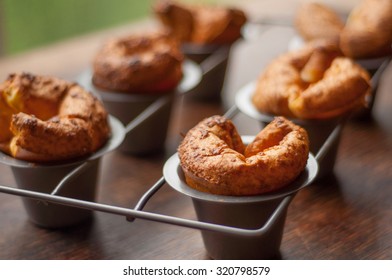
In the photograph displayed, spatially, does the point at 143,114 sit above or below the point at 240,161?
below

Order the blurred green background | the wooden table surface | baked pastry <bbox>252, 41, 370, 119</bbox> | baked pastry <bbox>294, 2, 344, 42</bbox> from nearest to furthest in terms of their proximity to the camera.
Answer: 1. the wooden table surface
2. baked pastry <bbox>252, 41, 370, 119</bbox>
3. baked pastry <bbox>294, 2, 344, 42</bbox>
4. the blurred green background

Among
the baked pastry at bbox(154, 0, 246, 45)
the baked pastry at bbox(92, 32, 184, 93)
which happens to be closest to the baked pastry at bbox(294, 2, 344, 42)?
the baked pastry at bbox(154, 0, 246, 45)

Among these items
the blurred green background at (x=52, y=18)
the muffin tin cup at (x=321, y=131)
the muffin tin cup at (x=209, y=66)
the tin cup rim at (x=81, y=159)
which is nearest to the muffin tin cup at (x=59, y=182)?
the tin cup rim at (x=81, y=159)

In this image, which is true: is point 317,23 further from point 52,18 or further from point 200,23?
point 52,18

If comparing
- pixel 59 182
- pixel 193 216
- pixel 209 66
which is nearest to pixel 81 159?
pixel 59 182

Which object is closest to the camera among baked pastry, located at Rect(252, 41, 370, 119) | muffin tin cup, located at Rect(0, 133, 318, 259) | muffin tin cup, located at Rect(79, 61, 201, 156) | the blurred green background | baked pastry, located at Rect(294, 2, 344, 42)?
muffin tin cup, located at Rect(0, 133, 318, 259)

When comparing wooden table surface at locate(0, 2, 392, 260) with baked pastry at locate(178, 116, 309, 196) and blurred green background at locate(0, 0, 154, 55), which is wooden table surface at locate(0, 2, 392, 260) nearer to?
baked pastry at locate(178, 116, 309, 196)

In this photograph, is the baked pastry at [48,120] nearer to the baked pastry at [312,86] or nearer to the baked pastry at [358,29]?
the baked pastry at [312,86]
